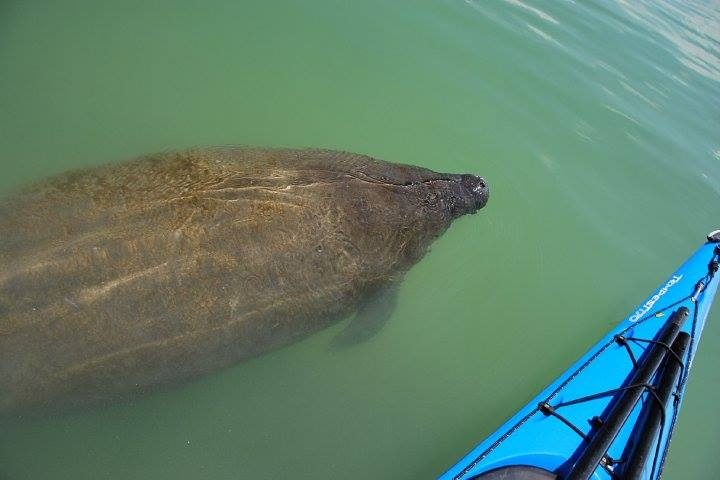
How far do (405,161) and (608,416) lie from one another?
→ 12.5 ft

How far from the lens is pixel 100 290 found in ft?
12.7

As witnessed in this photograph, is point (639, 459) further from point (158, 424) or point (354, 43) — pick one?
point (354, 43)

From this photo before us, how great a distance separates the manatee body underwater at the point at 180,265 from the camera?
149 inches

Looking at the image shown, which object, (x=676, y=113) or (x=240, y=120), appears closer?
(x=240, y=120)

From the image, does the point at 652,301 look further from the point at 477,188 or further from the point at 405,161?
the point at 405,161

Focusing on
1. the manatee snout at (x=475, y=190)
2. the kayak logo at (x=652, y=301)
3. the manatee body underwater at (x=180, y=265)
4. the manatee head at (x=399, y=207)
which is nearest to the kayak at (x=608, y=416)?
the kayak logo at (x=652, y=301)

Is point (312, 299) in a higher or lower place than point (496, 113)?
lower

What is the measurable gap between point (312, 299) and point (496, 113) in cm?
485

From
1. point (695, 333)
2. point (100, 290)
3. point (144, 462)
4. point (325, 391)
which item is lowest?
point (144, 462)

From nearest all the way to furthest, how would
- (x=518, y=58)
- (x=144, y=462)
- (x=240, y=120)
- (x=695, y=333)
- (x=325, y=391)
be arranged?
(x=144, y=462), (x=325, y=391), (x=695, y=333), (x=240, y=120), (x=518, y=58)

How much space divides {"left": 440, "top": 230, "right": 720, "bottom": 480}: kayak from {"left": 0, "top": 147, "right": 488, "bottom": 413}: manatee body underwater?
178cm

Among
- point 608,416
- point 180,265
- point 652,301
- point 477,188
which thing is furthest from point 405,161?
point 608,416

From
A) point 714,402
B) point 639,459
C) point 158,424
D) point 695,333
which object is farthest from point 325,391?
point 714,402

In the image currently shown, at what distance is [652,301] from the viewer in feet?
19.0
